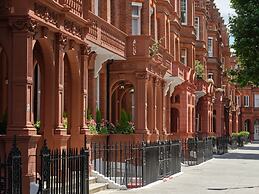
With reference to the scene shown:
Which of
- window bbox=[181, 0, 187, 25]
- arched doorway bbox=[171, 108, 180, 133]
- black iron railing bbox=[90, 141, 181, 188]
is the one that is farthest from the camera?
window bbox=[181, 0, 187, 25]

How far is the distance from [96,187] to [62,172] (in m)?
4.53

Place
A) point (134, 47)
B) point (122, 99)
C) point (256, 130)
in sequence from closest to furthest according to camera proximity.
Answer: point (134, 47) < point (122, 99) < point (256, 130)

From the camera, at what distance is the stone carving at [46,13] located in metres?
15.9

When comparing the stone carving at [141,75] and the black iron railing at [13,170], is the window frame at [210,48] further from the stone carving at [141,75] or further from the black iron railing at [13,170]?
the black iron railing at [13,170]

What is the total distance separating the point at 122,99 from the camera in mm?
33469

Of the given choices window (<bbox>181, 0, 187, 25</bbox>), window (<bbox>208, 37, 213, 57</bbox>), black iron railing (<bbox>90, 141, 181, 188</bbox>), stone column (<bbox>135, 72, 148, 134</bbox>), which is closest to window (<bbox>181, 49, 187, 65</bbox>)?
window (<bbox>181, 0, 187, 25</bbox>)

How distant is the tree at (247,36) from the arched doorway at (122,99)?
19.9 feet

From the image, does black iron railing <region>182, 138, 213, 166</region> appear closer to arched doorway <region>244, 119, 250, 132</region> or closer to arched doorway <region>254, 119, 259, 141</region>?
arched doorway <region>244, 119, 250, 132</region>

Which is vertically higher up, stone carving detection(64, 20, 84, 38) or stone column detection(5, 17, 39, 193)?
stone carving detection(64, 20, 84, 38)

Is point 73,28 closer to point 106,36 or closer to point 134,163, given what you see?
point 106,36

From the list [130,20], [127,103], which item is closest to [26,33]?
[130,20]

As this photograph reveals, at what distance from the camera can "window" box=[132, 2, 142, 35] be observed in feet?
99.4

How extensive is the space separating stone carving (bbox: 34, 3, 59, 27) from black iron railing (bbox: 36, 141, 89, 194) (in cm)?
382

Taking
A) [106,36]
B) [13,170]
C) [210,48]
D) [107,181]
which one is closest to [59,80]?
[107,181]
